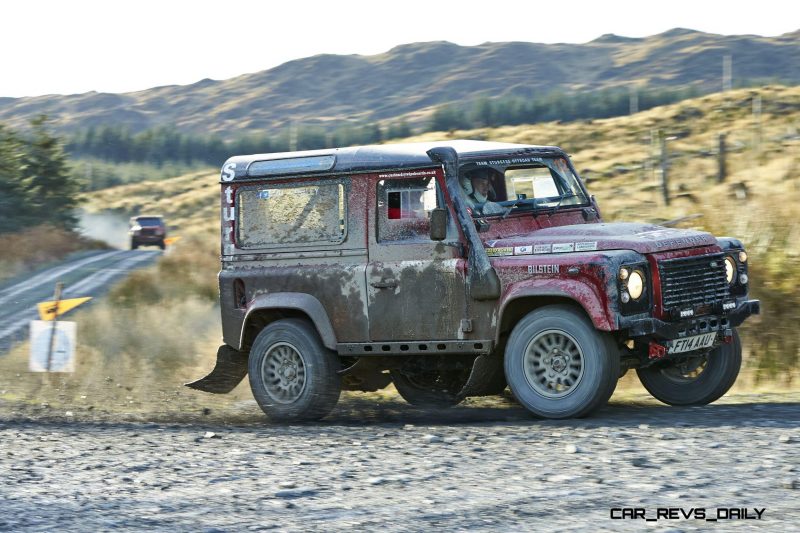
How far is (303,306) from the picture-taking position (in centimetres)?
1014

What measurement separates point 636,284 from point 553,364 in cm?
88

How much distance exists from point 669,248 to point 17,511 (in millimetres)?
4949

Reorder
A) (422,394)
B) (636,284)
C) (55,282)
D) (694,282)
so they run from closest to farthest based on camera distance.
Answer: (636,284) < (694,282) < (422,394) < (55,282)

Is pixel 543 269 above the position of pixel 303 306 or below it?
above

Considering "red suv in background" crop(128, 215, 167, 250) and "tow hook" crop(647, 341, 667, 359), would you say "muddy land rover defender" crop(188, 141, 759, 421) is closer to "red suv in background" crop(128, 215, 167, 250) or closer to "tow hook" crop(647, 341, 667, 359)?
"tow hook" crop(647, 341, 667, 359)

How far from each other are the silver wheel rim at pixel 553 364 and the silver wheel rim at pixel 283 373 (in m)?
2.26

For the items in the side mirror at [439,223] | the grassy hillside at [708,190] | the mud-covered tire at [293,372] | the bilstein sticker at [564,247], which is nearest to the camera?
the bilstein sticker at [564,247]

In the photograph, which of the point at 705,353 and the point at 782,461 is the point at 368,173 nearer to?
the point at 705,353

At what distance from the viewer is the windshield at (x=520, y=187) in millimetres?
9594

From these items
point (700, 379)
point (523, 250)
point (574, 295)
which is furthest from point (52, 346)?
point (700, 379)

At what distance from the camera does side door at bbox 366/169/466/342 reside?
30.9 feet

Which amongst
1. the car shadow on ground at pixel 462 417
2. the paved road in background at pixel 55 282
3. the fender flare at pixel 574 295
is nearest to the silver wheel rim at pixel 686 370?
the car shadow on ground at pixel 462 417

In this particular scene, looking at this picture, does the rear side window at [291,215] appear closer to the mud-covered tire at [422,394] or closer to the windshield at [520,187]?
the windshield at [520,187]

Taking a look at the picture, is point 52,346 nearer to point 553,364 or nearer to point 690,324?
point 553,364
